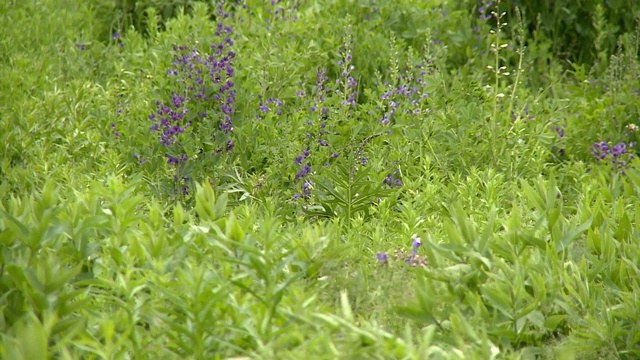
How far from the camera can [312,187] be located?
417cm

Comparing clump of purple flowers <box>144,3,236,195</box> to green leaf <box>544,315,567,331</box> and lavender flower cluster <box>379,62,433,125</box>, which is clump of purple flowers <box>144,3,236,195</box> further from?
green leaf <box>544,315,567,331</box>

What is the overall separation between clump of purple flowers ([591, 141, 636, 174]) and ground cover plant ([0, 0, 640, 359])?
0.02 m

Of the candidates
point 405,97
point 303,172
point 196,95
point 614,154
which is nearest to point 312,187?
point 303,172

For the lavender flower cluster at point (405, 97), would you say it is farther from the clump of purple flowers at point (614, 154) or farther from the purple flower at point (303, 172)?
the clump of purple flowers at point (614, 154)

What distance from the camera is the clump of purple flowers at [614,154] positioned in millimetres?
4590

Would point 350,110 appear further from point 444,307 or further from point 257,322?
point 257,322

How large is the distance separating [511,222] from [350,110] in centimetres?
259

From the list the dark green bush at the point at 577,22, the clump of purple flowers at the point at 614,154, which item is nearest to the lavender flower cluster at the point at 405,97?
the clump of purple flowers at the point at 614,154

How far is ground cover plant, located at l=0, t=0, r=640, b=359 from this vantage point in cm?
238

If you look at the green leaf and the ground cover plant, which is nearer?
the ground cover plant

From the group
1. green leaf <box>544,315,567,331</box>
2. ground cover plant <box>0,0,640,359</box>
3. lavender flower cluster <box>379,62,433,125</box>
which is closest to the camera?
ground cover plant <box>0,0,640,359</box>

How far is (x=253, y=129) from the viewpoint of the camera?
459 centimetres

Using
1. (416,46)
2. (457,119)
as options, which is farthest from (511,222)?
(416,46)

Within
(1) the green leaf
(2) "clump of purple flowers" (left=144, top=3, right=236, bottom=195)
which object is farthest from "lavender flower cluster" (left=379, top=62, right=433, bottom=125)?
(1) the green leaf
